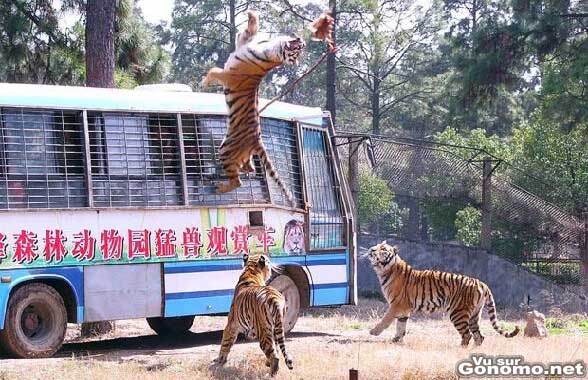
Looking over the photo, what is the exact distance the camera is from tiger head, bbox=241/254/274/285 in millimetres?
11273

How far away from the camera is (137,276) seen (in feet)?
38.8

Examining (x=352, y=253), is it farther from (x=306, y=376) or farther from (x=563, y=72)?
(x=563, y=72)

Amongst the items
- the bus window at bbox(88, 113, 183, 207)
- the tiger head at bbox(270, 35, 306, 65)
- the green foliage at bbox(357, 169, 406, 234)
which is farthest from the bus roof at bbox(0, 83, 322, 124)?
the green foliage at bbox(357, 169, 406, 234)

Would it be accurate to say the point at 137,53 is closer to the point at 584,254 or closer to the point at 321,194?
the point at 321,194

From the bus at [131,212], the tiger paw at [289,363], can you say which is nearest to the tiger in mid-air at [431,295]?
the bus at [131,212]

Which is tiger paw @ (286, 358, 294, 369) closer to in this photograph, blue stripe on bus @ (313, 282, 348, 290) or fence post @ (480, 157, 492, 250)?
blue stripe on bus @ (313, 282, 348, 290)

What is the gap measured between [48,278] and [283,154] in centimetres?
345

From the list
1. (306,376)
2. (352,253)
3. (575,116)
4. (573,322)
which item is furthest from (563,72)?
(306,376)

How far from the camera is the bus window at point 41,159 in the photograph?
1102 centimetres

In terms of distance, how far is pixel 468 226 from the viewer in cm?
2239

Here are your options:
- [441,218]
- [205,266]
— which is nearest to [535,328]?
[205,266]

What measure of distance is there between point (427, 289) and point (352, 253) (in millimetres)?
1366

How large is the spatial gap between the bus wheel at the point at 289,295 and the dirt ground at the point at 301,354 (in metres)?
0.30

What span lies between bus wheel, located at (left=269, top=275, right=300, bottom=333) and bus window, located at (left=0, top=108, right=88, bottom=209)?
298cm
